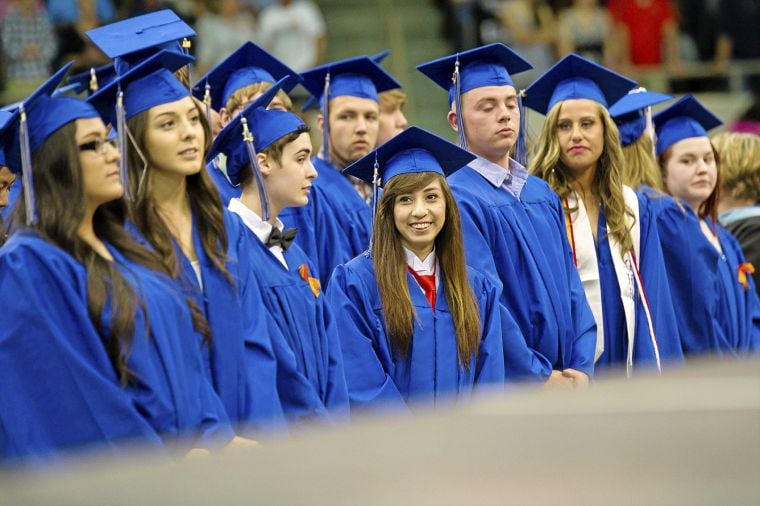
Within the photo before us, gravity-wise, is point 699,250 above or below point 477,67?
below

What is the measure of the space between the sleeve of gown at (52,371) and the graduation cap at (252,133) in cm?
117

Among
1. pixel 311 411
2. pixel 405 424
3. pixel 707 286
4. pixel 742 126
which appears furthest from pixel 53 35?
pixel 405 424

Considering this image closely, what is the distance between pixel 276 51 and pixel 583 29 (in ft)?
8.53

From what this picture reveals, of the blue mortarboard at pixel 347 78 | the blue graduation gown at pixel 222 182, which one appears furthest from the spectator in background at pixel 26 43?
the blue graduation gown at pixel 222 182

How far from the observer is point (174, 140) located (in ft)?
11.1

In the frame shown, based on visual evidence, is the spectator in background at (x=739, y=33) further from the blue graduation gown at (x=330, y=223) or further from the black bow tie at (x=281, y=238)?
the black bow tie at (x=281, y=238)

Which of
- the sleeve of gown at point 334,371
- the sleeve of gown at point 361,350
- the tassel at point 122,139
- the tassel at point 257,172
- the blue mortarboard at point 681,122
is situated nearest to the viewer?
the tassel at point 122,139

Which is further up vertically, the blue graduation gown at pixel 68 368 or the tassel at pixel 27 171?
the tassel at pixel 27 171

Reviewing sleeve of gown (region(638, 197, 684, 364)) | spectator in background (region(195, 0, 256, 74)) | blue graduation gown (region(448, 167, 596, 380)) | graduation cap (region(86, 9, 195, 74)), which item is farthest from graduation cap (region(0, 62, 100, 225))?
spectator in background (region(195, 0, 256, 74))

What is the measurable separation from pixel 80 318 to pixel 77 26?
711cm

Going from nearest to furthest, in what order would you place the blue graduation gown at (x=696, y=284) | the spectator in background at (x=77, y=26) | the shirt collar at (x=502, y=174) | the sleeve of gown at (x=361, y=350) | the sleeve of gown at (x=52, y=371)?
the sleeve of gown at (x=52, y=371) → the sleeve of gown at (x=361, y=350) → the shirt collar at (x=502, y=174) → the blue graduation gown at (x=696, y=284) → the spectator in background at (x=77, y=26)

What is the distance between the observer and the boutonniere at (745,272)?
18.9 ft

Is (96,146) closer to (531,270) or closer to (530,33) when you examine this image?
(531,270)

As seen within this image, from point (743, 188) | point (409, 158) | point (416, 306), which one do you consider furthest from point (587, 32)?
point (416, 306)
